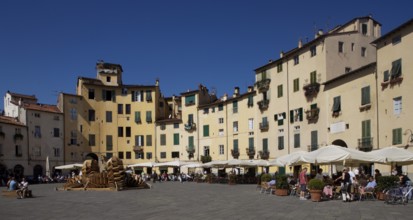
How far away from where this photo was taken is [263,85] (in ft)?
194

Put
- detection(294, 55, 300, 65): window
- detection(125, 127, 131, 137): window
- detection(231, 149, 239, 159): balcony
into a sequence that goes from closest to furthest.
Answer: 1. detection(294, 55, 300, 65): window
2. detection(231, 149, 239, 159): balcony
3. detection(125, 127, 131, 137): window

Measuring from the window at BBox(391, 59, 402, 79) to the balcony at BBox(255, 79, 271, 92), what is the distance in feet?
74.1

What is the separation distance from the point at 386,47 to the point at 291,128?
1790 centimetres

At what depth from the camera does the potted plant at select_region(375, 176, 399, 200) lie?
2236cm

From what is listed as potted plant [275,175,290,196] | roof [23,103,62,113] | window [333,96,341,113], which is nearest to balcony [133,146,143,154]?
roof [23,103,62,113]

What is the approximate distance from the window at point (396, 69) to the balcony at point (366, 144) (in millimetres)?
5939

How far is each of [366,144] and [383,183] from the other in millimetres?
17826

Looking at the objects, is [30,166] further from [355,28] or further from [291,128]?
[355,28]

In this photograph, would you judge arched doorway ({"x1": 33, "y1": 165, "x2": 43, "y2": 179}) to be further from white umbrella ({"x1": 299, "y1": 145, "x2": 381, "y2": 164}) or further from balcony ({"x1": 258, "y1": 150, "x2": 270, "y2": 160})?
white umbrella ({"x1": 299, "y1": 145, "x2": 381, "y2": 164})

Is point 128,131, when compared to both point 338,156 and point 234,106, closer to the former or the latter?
point 234,106

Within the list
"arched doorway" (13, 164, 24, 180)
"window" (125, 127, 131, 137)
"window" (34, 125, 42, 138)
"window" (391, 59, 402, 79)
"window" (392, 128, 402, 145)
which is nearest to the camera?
"window" (392, 128, 402, 145)

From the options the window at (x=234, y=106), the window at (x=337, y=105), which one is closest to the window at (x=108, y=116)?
the window at (x=234, y=106)

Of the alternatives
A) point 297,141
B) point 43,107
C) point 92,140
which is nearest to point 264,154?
point 297,141

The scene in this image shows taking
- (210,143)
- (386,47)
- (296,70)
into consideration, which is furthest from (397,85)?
(210,143)
